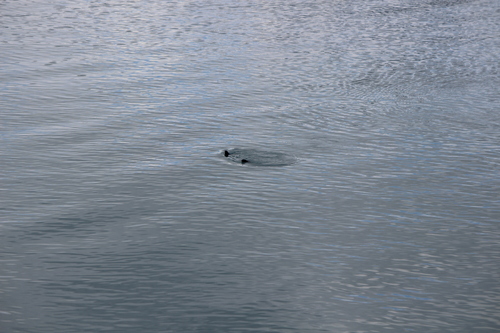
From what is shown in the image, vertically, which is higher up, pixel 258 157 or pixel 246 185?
pixel 258 157

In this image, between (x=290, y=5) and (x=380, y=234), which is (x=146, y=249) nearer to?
(x=380, y=234)

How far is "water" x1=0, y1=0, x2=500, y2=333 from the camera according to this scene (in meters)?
11.8

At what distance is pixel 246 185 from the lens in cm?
1656

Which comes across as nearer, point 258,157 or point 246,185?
point 246,185

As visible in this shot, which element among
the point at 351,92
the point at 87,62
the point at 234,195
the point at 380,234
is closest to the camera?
the point at 380,234

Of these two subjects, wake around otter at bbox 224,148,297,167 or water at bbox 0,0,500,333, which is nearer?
water at bbox 0,0,500,333

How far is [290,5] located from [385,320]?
3159cm

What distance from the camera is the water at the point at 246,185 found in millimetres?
11797

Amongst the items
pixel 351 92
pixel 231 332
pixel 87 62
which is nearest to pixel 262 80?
pixel 351 92

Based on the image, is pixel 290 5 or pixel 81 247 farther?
pixel 290 5

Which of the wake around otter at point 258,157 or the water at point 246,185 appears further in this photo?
the wake around otter at point 258,157

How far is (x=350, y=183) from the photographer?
1684 centimetres

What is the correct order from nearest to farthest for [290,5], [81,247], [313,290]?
[313,290] < [81,247] < [290,5]

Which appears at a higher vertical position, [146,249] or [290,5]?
[290,5]
